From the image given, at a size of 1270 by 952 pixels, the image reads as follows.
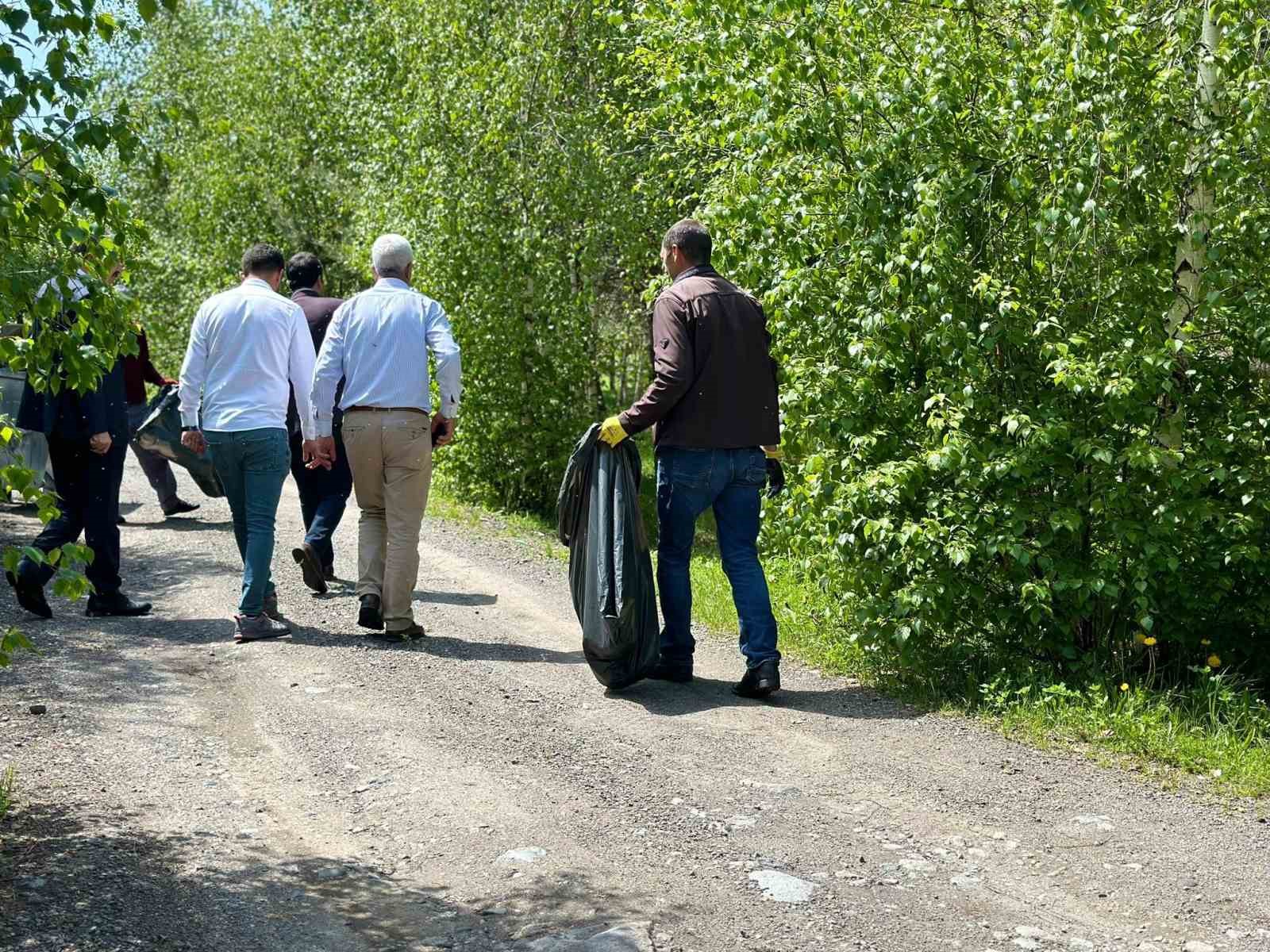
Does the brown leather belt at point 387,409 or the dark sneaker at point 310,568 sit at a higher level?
the brown leather belt at point 387,409

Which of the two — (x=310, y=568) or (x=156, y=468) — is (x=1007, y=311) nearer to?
(x=310, y=568)

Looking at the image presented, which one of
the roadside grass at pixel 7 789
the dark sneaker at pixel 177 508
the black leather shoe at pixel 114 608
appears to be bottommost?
the roadside grass at pixel 7 789

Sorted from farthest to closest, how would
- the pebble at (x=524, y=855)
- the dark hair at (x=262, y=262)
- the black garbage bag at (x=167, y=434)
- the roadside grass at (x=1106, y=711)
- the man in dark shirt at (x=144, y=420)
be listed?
the black garbage bag at (x=167, y=434), the man in dark shirt at (x=144, y=420), the dark hair at (x=262, y=262), the roadside grass at (x=1106, y=711), the pebble at (x=524, y=855)

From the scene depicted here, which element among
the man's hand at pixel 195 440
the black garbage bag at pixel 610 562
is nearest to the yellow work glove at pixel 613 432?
the black garbage bag at pixel 610 562

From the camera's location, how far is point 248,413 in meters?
7.79

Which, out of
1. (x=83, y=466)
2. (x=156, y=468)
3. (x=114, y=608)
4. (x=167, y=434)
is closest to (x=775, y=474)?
(x=83, y=466)

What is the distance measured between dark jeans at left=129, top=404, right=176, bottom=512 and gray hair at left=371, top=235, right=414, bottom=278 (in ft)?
16.8

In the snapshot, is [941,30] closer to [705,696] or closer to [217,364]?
[705,696]

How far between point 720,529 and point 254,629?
2738 mm

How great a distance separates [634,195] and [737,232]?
704cm

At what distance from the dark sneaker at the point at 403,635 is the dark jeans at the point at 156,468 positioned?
516 centimetres

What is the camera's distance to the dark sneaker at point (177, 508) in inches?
496

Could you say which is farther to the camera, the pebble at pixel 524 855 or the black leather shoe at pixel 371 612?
the black leather shoe at pixel 371 612

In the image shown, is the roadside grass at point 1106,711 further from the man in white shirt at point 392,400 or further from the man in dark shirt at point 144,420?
the man in dark shirt at point 144,420
